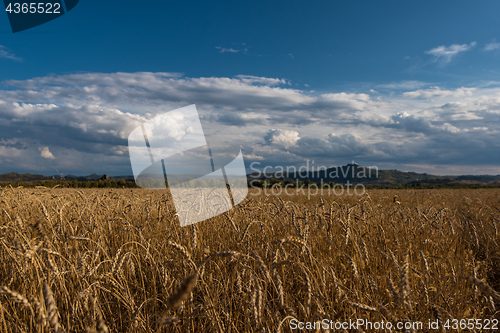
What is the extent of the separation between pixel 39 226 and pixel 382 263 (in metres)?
3.44

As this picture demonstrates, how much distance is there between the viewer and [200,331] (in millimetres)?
2199

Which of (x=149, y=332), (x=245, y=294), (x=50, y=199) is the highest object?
(x=50, y=199)

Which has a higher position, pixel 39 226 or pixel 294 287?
pixel 39 226

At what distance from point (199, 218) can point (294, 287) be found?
2236 mm

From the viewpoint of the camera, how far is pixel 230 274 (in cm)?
254

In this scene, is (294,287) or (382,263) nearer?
(294,287)

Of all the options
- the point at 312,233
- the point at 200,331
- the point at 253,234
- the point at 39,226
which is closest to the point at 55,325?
the point at 39,226

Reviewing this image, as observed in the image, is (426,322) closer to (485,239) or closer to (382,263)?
(382,263)

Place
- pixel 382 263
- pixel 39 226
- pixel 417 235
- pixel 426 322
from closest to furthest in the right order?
pixel 39 226 < pixel 426 322 < pixel 382 263 < pixel 417 235

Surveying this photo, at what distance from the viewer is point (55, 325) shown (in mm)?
994

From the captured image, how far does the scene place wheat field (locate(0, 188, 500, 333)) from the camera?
1.69 meters

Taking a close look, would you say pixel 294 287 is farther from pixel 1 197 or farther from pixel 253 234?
pixel 1 197

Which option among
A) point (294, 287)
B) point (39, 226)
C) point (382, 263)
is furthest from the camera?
point (382, 263)

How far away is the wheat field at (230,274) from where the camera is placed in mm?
1694
